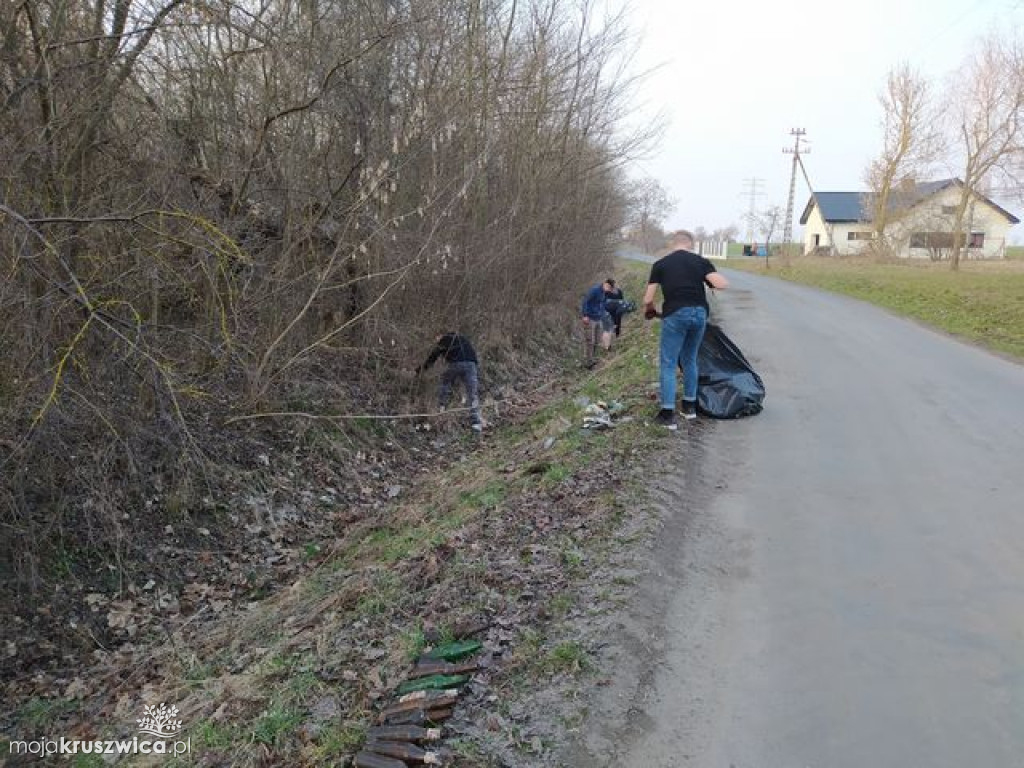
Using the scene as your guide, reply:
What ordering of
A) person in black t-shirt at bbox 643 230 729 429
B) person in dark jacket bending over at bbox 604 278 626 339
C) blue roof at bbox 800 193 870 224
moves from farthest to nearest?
blue roof at bbox 800 193 870 224 < person in dark jacket bending over at bbox 604 278 626 339 < person in black t-shirt at bbox 643 230 729 429

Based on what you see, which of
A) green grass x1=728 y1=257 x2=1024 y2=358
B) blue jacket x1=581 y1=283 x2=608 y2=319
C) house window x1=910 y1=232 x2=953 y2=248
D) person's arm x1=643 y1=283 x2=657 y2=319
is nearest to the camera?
person's arm x1=643 y1=283 x2=657 y2=319

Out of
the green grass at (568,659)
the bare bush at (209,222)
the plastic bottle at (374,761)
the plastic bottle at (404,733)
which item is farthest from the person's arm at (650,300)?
the plastic bottle at (374,761)

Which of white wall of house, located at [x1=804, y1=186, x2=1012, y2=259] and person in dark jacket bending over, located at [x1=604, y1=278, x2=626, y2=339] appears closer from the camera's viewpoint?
person in dark jacket bending over, located at [x1=604, y1=278, x2=626, y2=339]

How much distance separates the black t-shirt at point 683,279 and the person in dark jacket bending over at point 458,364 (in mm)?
3905

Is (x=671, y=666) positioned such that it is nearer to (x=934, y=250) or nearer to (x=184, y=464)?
(x=184, y=464)

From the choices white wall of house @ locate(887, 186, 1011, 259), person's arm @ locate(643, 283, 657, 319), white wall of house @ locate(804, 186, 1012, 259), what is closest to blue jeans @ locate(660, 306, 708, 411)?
person's arm @ locate(643, 283, 657, 319)

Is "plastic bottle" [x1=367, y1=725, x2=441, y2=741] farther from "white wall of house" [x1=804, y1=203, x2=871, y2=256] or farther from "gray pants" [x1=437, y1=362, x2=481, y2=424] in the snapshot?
"white wall of house" [x1=804, y1=203, x2=871, y2=256]

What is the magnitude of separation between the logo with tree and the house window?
167ft

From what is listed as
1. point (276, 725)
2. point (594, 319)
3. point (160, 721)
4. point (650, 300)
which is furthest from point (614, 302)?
point (276, 725)

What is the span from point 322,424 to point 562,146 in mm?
10339

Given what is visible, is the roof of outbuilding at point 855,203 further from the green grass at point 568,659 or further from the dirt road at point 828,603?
the green grass at point 568,659

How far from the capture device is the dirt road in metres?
2.98

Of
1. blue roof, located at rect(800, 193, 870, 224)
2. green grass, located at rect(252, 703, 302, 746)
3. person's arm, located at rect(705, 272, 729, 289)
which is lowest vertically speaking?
green grass, located at rect(252, 703, 302, 746)

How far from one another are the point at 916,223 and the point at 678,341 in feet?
151
